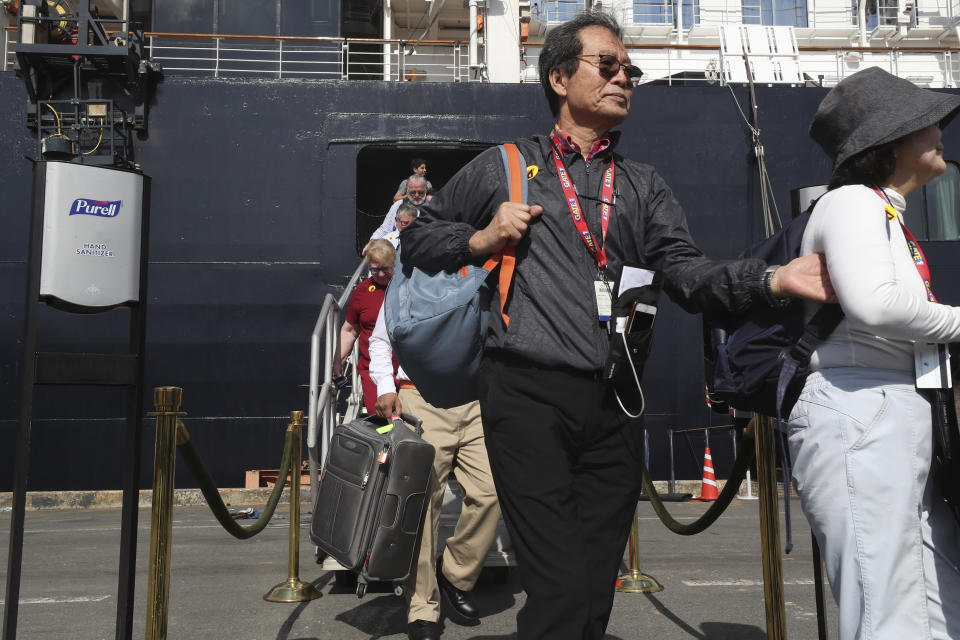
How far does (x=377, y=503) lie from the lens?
3.54 m

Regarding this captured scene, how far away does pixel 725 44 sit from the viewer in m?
11.8

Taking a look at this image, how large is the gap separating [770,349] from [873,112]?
629 mm

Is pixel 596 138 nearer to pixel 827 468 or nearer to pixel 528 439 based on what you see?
pixel 528 439

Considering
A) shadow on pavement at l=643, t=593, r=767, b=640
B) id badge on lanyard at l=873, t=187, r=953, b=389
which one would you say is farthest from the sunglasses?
shadow on pavement at l=643, t=593, r=767, b=640

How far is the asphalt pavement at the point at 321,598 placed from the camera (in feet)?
14.1

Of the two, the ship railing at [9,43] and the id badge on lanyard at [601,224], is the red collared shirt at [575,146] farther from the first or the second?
the ship railing at [9,43]

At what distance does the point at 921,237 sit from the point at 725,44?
3.47m

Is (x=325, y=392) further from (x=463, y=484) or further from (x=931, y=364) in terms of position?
(x=931, y=364)

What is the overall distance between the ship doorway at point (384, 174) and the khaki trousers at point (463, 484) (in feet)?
21.3

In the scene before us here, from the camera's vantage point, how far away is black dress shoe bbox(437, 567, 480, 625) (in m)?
4.37

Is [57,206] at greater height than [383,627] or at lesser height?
greater

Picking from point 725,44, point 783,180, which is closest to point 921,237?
point 783,180

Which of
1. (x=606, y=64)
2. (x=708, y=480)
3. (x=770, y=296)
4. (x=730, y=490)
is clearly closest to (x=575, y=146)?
(x=606, y=64)

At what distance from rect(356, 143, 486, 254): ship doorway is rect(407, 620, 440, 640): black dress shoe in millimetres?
7297
